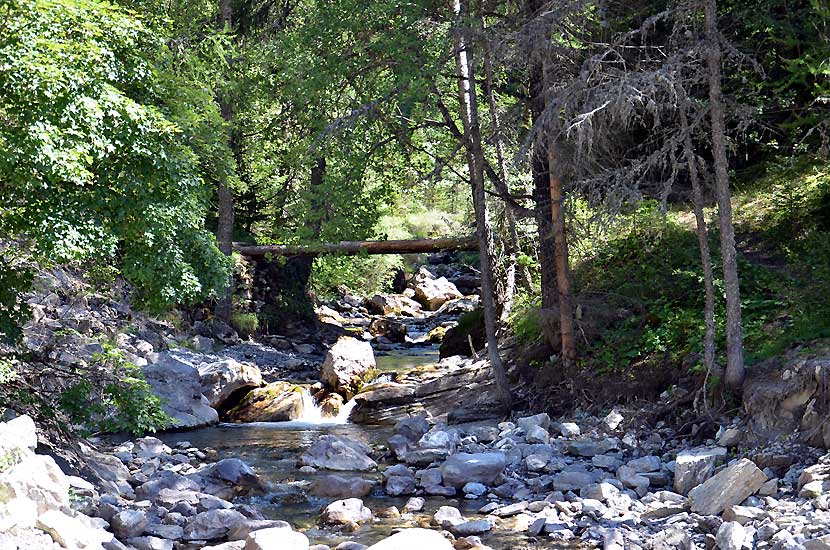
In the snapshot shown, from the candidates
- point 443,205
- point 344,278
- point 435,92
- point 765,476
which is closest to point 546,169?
point 435,92

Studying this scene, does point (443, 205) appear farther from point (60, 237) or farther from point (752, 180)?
point (60, 237)

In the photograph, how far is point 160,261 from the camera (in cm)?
916

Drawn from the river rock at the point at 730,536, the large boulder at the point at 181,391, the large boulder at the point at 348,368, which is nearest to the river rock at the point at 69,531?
the river rock at the point at 730,536

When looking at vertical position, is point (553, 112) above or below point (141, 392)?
above

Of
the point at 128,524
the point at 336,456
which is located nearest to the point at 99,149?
the point at 128,524

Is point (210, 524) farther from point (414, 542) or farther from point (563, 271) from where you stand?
point (563, 271)

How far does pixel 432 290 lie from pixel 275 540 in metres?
26.5

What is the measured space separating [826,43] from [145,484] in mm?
10178

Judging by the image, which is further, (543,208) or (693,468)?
(543,208)

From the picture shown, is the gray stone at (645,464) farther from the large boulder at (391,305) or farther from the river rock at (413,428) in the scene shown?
the large boulder at (391,305)

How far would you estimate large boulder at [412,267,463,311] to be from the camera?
1304 inches

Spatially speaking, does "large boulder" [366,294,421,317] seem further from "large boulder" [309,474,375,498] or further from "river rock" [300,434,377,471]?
"large boulder" [309,474,375,498]

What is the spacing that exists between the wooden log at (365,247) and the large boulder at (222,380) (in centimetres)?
261

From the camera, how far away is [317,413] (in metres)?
16.3
